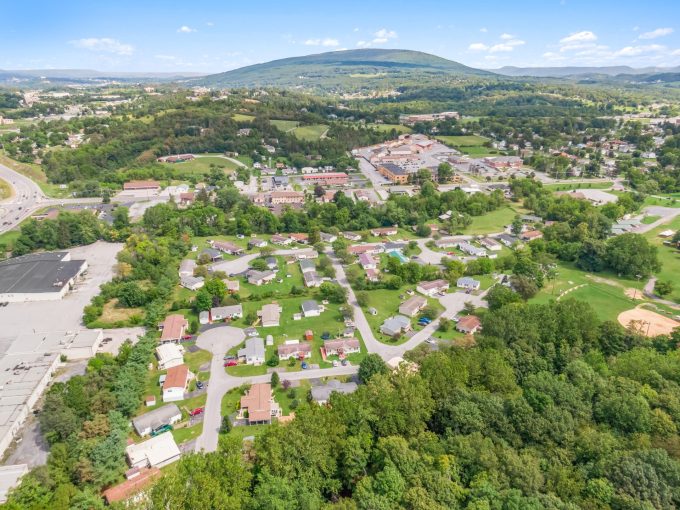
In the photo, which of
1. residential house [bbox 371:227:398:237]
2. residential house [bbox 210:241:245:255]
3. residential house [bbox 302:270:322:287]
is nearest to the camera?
residential house [bbox 302:270:322:287]

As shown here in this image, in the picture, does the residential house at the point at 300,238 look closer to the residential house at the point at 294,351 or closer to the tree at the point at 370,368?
the residential house at the point at 294,351

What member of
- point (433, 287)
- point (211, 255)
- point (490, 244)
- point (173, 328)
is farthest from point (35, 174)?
point (490, 244)

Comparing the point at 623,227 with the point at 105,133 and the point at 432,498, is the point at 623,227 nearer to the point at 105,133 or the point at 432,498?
the point at 432,498

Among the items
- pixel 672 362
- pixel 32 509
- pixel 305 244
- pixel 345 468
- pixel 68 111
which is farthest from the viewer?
pixel 68 111

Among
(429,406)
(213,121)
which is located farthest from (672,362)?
(213,121)

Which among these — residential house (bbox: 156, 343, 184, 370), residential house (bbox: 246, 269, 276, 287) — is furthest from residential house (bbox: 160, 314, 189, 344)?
residential house (bbox: 246, 269, 276, 287)

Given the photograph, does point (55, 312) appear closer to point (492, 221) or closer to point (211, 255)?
point (211, 255)

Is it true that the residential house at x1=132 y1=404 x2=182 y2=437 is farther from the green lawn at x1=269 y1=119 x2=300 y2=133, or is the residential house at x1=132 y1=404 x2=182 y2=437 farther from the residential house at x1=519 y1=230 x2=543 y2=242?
the green lawn at x1=269 y1=119 x2=300 y2=133
